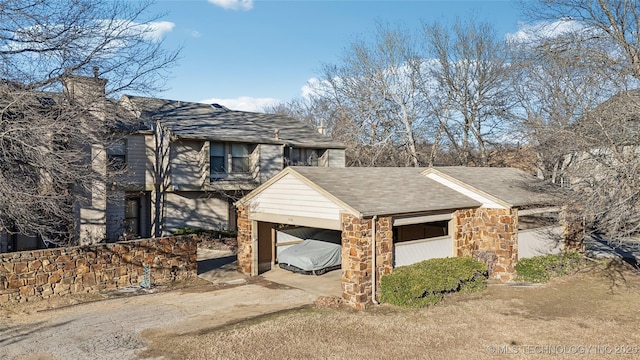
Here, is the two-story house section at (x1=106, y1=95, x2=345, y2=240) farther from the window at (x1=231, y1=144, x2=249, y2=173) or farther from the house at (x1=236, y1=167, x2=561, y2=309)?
the house at (x1=236, y1=167, x2=561, y2=309)

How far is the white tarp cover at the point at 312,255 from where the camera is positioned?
14.5m

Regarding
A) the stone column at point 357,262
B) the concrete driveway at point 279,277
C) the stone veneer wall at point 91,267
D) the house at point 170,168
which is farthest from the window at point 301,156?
the stone column at point 357,262

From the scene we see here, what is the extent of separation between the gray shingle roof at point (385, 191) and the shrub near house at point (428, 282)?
1504 mm

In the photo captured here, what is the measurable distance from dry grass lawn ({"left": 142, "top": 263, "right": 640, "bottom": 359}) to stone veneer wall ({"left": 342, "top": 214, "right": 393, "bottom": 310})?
0.45 metres

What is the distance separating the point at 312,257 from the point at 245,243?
2298 millimetres

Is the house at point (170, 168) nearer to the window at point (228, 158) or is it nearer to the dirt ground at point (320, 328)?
the window at point (228, 158)

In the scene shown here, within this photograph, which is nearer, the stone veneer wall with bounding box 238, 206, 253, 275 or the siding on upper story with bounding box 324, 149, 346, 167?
the stone veneer wall with bounding box 238, 206, 253, 275

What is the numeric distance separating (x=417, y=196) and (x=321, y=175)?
2853mm

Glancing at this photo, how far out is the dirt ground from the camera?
26.7 feet

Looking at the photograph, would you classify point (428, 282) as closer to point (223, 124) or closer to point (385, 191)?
point (385, 191)

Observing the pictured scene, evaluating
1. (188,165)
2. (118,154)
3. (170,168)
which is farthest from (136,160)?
(188,165)

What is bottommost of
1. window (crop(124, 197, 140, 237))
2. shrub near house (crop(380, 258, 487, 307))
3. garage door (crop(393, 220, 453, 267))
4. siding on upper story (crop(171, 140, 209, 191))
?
shrub near house (crop(380, 258, 487, 307))

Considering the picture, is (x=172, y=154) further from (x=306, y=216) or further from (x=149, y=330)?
(x=149, y=330)

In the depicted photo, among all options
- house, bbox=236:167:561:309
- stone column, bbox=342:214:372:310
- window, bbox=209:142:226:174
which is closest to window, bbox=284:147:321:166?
window, bbox=209:142:226:174
